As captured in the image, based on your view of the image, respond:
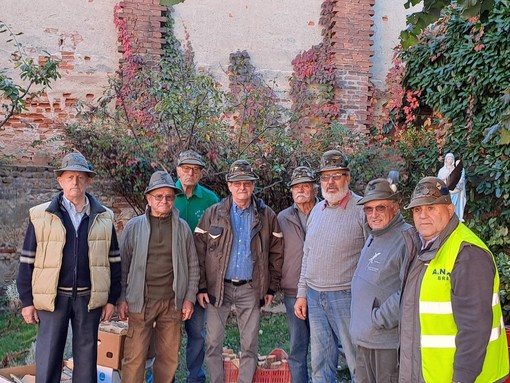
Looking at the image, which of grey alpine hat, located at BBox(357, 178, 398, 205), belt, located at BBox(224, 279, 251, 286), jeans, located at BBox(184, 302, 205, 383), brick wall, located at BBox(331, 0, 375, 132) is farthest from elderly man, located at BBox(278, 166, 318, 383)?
brick wall, located at BBox(331, 0, 375, 132)

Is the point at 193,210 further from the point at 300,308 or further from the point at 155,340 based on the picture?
the point at 300,308

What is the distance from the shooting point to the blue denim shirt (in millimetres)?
4602

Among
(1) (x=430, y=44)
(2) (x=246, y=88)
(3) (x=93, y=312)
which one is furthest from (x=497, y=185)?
(3) (x=93, y=312)

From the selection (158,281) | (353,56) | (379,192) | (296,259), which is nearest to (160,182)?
(158,281)

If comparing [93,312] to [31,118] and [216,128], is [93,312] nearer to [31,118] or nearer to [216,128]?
[216,128]

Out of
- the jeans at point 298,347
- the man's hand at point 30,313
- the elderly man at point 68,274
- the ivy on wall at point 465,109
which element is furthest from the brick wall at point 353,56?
the man's hand at point 30,313

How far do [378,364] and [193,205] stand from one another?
2.34 metres

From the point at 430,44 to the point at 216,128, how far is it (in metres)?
4.46

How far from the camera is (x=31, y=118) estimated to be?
29.2ft

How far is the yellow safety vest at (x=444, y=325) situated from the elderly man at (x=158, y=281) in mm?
2211

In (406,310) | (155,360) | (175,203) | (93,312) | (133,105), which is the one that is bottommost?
(155,360)

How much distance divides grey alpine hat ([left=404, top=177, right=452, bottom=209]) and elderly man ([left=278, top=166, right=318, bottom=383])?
1.71 metres

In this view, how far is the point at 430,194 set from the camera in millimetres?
3109

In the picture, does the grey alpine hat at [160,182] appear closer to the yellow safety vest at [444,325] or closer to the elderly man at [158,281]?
the elderly man at [158,281]
